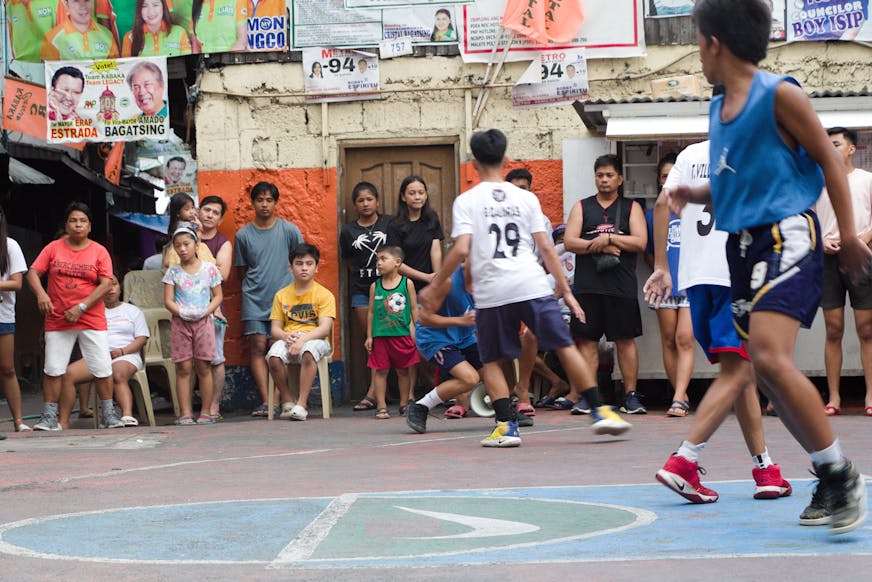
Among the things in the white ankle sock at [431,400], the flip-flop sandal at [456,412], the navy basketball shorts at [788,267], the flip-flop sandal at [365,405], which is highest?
the navy basketball shorts at [788,267]

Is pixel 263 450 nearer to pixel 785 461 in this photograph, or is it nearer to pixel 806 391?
pixel 785 461

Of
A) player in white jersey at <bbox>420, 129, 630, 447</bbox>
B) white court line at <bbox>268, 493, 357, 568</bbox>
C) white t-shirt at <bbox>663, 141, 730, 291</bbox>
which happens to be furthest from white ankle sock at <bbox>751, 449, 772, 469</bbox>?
player in white jersey at <bbox>420, 129, 630, 447</bbox>

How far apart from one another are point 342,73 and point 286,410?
3576 mm

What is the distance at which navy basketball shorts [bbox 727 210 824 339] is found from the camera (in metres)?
4.77

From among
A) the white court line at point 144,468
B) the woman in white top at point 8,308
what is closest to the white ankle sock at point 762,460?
the white court line at point 144,468

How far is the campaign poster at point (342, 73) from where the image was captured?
1369cm

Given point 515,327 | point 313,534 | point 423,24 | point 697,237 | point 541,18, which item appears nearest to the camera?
point 313,534

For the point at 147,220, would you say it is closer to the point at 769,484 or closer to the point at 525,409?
the point at 525,409

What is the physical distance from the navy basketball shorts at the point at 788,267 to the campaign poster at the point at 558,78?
8683 mm

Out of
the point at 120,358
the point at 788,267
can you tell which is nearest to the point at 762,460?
the point at 788,267

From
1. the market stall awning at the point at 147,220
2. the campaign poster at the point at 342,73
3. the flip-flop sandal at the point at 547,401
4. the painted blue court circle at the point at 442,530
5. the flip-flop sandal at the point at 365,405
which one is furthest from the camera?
the market stall awning at the point at 147,220

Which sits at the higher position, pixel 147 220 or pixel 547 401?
pixel 147 220

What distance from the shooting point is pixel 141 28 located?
13984 mm

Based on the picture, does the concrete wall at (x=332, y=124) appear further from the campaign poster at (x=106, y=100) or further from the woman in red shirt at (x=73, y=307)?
the woman in red shirt at (x=73, y=307)
